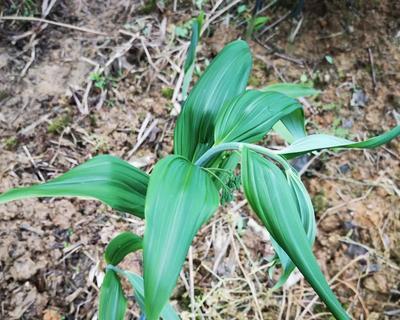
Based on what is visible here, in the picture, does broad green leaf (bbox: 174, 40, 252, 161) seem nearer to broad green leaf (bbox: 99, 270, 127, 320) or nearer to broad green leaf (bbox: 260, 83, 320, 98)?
broad green leaf (bbox: 260, 83, 320, 98)

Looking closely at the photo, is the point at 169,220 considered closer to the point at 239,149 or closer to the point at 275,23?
the point at 239,149

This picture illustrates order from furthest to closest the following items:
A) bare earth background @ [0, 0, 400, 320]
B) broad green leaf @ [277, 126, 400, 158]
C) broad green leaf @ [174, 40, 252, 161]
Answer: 1. bare earth background @ [0, 0, 400, 320]
2. broad green leaf @ [174, 40, 252, 161]
3. broad green leaf @ [277, 126, 400, 158]

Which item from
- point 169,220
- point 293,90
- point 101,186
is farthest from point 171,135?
point 169,220

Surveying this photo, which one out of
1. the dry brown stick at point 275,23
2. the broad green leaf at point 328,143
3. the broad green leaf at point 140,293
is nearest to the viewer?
the broad green leaf at point 328,143

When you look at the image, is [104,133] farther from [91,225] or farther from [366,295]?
[366,295]

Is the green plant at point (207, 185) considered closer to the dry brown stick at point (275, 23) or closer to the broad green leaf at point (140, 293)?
the broad green leaf at point (140, 293)

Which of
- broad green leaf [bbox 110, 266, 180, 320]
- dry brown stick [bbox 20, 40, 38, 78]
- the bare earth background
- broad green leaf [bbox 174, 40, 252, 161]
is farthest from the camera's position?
dry brown stick [bbox 20, 40, 38, 78]

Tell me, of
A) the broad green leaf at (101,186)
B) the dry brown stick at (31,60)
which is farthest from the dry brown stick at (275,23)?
the broad green leaf at (101,186)

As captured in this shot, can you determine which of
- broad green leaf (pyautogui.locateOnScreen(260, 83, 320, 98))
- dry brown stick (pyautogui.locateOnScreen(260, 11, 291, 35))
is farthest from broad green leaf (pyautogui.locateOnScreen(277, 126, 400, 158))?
dry brown stick (pyautogui.locateOnScreen(260, 11, 291, 35))
